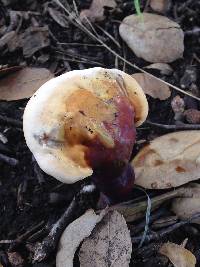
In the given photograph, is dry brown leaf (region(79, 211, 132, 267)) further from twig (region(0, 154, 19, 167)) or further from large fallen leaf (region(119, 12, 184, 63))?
large fallen leaf (region(119, 12, 184, 63))

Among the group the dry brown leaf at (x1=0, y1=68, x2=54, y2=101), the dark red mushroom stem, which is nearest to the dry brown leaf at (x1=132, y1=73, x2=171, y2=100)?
the dry brown leaf at (x1=0, y1=68, x2=54, y2=101)

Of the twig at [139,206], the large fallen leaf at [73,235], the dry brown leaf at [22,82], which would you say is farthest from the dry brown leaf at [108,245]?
the dry brown leaf at [22,82]

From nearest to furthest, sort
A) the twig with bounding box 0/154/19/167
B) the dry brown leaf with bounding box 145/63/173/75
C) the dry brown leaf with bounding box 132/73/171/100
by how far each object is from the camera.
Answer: the twig with bounding box 0/154/19/167, the dry brown leaf with bounding box 132/73/171/100, the dry brown leaf with bounding box 145/63/173/75

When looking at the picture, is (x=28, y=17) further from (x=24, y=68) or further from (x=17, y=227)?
(x=17, y=227)

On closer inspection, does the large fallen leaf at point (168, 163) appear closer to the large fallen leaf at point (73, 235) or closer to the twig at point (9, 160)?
the large fallen leaf at point (73, 235)

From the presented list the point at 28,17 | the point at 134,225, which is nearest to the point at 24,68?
the point at 28,17

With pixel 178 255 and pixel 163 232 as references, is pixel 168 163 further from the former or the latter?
pixel 178 255
